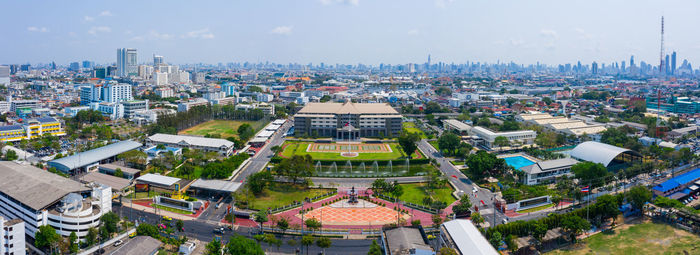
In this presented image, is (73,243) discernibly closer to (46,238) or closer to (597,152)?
(46,238)

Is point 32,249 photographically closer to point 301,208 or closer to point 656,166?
point 301,208

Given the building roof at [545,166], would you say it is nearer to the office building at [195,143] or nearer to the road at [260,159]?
the road at [260,159]

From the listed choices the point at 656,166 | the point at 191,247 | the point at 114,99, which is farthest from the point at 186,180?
the point at 114,99

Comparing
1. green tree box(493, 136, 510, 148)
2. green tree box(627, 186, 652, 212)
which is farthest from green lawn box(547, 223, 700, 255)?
green tree box(493, 136, 510, 148)

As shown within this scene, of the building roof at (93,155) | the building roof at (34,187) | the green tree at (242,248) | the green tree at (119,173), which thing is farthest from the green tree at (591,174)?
the building roof at (93,155)

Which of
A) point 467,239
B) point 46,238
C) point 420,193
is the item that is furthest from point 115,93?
point 467,239

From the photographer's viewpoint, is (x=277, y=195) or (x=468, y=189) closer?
(x=277, y=195)
